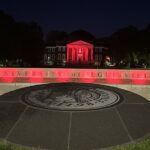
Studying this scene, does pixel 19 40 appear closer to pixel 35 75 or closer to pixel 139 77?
pixel 35 75

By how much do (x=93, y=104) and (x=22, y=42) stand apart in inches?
1219

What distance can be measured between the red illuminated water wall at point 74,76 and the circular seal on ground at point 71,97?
9.01 metres

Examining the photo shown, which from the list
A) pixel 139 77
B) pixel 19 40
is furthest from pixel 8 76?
pixel 19 40

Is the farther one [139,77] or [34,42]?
[34,42]

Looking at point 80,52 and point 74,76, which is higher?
point 80,52

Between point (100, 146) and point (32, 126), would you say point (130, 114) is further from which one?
point (32, 126)

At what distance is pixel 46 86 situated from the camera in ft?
18.3

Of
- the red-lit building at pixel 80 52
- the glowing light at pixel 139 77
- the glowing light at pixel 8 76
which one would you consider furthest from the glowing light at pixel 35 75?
the red-lit building at pixel 80 52

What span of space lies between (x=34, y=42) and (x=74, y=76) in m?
22.7

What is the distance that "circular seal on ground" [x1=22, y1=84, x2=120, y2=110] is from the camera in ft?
14.1

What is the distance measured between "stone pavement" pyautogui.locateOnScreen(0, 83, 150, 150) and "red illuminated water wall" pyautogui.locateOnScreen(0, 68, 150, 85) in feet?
31.1

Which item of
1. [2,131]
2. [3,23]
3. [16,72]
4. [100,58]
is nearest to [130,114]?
[2,131]

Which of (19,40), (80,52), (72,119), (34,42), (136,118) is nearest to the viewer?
(72,119)

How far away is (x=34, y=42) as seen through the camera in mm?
36438
